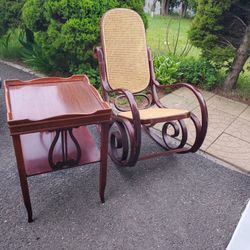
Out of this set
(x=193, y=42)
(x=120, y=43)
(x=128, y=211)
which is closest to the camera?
(x=128, y=211)

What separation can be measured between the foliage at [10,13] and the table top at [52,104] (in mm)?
2710

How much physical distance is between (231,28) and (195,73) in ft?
2.40

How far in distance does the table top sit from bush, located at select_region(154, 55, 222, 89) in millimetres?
1997

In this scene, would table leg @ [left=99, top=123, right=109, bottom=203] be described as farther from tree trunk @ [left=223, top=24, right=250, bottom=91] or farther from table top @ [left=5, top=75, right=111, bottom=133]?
tree trunk @ [left=223, top=24, right=250, bottom=91]

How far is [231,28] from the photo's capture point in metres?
3.58

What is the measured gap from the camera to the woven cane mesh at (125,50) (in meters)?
2.49

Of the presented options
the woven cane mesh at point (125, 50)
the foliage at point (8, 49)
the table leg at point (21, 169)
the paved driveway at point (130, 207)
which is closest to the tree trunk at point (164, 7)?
the foliage at point (8, 49)

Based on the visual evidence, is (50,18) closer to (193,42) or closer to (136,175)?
(193,42)

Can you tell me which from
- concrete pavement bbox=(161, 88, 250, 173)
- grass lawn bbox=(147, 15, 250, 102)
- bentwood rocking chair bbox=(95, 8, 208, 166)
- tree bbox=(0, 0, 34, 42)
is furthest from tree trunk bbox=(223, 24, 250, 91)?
tree bbox=(0, 0, 34, 42)

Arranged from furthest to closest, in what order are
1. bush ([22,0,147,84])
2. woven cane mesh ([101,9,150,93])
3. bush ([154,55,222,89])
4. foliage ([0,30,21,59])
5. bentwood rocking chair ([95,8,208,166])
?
foliage ([0,30,21,59]) < bush ([154,55,222,89]) < bush ([22,0,147,84]) < woven cane mesh ([101,9,150,93]) < bentwood rocking chair ([95,8,208,166])

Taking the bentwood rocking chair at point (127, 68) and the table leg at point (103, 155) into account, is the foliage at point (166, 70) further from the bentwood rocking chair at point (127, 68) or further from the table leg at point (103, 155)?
the table leg at point (103, 155)

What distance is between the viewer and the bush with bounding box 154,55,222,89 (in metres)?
3.74

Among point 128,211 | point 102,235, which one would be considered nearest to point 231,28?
point 128,211

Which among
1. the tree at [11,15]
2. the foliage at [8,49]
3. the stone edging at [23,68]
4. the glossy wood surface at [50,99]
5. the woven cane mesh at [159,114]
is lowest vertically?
the stone edging at [23,68]
